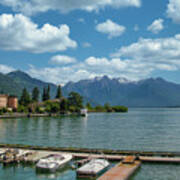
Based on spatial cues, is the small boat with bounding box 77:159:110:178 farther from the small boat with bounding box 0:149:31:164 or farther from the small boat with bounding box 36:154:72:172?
the small boat with bounding box 0:149:31:164

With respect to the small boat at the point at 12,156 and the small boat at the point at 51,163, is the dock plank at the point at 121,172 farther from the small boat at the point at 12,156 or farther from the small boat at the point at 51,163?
the small boat at the point at 12,156

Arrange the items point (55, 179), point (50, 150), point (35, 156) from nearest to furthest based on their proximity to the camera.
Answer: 1. point (55, 179)
2. point (35, 156)
3. point (50, 150)

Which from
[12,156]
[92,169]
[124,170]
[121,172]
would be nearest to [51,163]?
[92,169]

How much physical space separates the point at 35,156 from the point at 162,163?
21.8 meters

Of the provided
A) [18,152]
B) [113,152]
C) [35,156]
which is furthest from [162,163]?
[18,152]

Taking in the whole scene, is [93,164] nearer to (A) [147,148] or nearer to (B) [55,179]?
(B) [55,179]

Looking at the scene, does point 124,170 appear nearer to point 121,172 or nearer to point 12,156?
point 121,172

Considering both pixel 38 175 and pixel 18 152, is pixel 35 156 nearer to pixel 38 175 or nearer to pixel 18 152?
pixel 18 152

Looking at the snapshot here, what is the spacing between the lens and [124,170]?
4016 cm

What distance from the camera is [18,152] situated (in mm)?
49875

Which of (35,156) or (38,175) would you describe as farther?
(35,156)

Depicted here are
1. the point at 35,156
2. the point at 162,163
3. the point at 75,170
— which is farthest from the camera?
the point at 35,156

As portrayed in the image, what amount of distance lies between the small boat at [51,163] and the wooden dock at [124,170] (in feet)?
28.0

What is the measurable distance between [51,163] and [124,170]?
11.1 m
